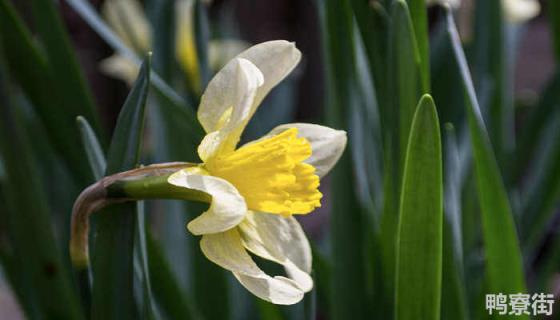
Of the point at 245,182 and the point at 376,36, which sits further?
the point at 376,36

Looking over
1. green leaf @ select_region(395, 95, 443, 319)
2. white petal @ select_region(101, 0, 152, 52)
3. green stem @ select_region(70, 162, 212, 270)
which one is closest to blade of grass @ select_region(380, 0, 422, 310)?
green leaf @ select_region(395, 95, 443, 319)

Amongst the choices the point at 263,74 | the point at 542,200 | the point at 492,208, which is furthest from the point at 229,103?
the point at 542,200

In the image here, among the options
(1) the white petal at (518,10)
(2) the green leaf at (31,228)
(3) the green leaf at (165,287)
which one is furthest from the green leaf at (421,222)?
(1) the white petal at (518,10)

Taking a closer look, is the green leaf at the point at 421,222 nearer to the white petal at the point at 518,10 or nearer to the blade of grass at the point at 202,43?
the blade of grass at the point at 202,43

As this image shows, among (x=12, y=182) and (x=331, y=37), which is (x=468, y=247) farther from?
(x=12, y=182)

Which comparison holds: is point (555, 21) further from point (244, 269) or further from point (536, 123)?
point (244, 269)

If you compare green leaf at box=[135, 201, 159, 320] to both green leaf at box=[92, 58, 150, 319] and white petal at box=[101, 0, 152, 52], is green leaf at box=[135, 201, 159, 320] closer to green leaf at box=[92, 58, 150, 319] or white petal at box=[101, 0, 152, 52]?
green leaf at box=[92, 58, 150, 319]
